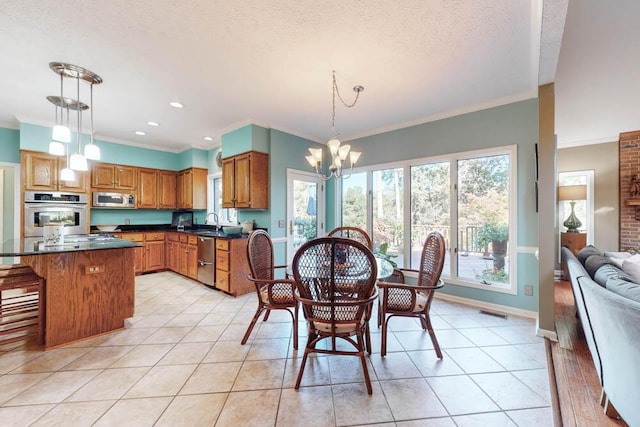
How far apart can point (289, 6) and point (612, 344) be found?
2809 millimetres

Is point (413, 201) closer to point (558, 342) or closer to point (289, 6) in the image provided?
point (558, 342)

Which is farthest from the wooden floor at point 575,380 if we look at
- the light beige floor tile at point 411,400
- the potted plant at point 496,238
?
the potted plant at point 496,238

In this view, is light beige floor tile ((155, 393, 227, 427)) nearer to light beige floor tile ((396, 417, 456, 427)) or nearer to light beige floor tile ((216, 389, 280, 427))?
light beige floor tile ((216, 389, 280, 427))

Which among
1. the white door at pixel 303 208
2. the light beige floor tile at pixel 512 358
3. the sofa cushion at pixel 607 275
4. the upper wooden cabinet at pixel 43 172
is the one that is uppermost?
the upper wooden cabinet at pixel 43 172

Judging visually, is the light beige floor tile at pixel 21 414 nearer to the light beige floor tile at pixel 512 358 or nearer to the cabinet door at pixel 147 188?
the light beige floor tile at pixel 512 358

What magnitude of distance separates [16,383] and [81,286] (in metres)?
0.80

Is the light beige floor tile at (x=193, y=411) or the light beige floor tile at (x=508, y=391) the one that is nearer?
the light beige floor tile at (x=193, y=411)

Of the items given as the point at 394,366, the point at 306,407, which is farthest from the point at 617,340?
the point at 306,407

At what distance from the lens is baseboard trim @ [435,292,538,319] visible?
2.93 meters

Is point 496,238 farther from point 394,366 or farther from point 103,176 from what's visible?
point 103,176

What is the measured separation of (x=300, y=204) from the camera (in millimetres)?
4496

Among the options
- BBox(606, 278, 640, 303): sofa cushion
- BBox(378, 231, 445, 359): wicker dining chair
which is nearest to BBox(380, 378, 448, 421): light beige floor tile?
BBox(378, 231, 445, 359): wicker dining chair

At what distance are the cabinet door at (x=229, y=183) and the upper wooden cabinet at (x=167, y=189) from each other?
82.3 inches

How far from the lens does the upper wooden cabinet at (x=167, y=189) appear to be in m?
5.50
